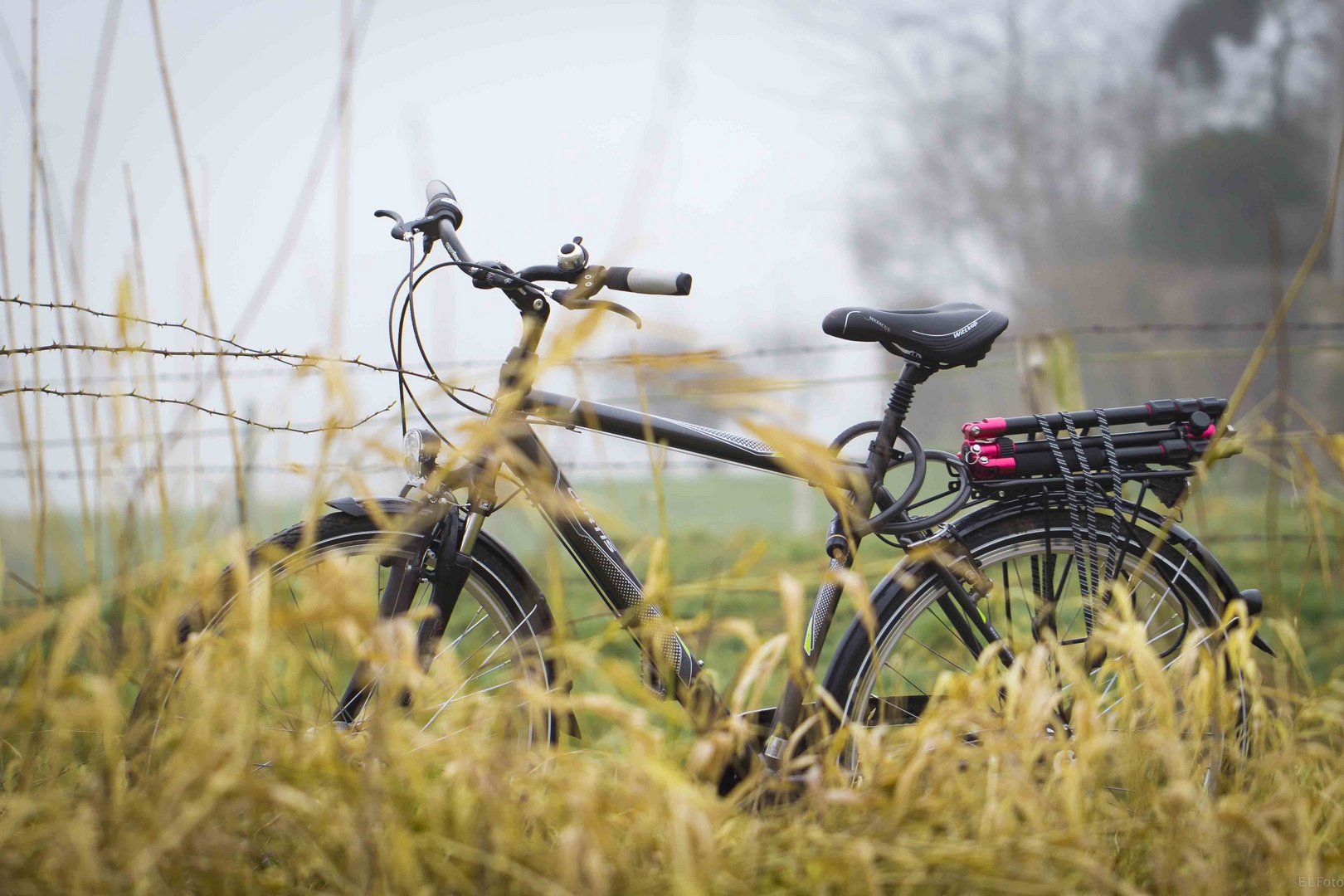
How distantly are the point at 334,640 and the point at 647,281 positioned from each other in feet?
2.65

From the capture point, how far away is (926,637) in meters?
3.21

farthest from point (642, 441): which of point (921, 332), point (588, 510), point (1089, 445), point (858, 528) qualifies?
point (1089, 445)

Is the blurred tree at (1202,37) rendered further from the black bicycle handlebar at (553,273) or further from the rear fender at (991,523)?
the black bicycle handlebar at (553,273)

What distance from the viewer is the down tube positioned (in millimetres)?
1596

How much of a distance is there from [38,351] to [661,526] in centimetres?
102

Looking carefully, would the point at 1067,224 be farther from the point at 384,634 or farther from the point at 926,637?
the point at 384,634

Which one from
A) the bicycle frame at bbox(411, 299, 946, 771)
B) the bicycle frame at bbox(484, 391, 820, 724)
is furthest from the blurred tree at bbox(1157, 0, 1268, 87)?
the bicycle frame at bbox(484, 391, 820, 724)

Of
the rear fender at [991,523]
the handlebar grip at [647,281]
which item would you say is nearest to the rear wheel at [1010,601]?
the rear fender at [991,523]

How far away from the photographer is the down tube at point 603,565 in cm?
160

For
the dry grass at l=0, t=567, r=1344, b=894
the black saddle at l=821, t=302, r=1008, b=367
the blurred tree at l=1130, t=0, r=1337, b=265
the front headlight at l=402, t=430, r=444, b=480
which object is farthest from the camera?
the blurred tree at l=1130, t=0, r=1337, b=265

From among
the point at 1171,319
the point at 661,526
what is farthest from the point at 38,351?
the point at 1171,319

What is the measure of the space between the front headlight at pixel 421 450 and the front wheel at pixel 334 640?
0.09 m

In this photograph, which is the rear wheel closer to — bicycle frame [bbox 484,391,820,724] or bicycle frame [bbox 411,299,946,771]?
bicycle frame [bbox 411,299,946,771]

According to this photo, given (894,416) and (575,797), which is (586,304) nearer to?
(894,416)
